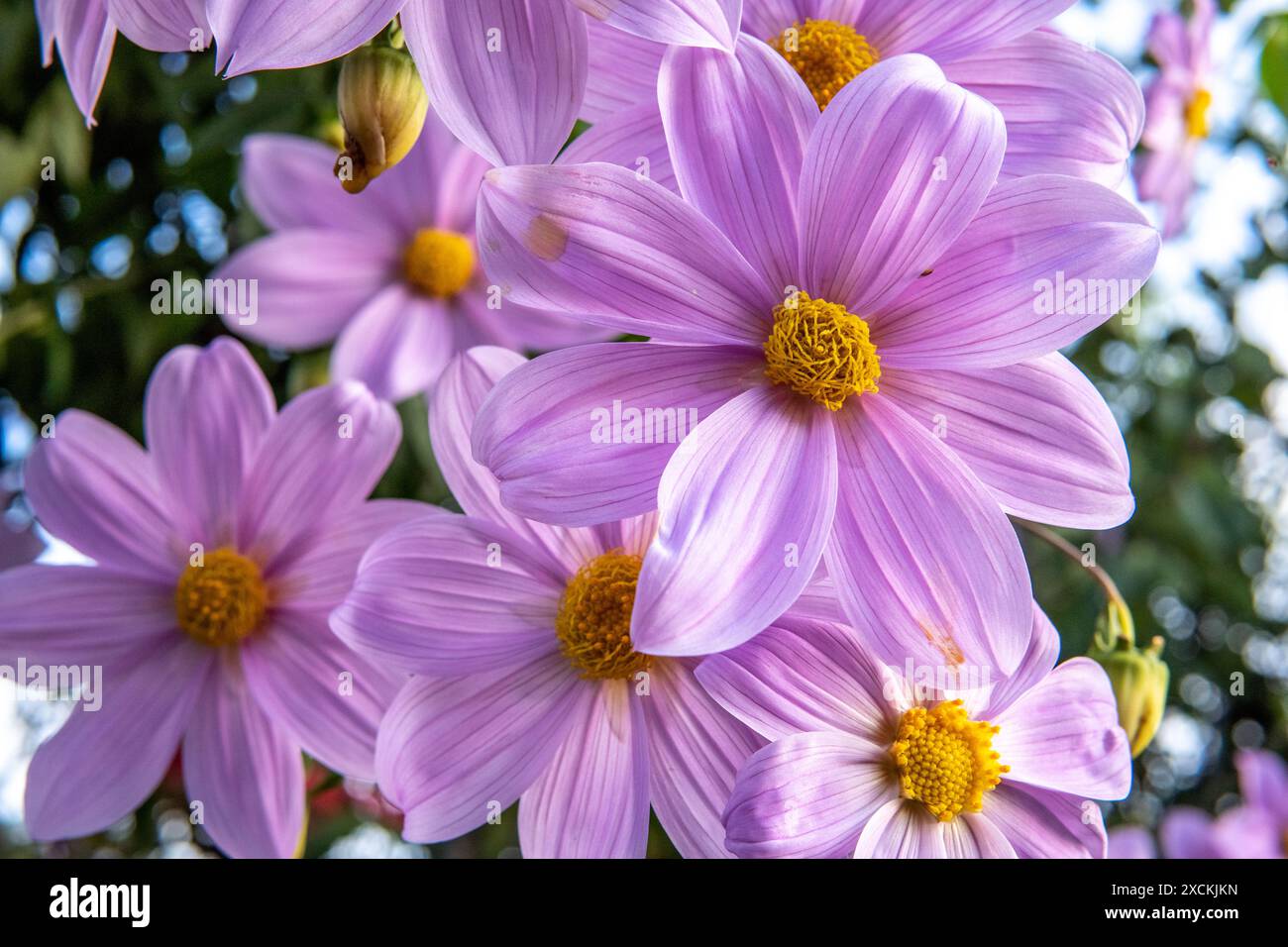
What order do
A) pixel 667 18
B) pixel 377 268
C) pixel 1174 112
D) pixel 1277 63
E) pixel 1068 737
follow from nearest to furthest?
pixel 667 18 → pixel 1068 737 → pixel 1277 63 → pixel 377 268 → pixel 1174 112

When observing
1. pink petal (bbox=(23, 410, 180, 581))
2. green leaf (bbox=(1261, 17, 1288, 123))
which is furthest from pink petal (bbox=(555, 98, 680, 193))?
green leaf (bbox=(1261, 17, 1288, 123))

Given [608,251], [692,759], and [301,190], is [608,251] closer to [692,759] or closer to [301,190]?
[692,759]

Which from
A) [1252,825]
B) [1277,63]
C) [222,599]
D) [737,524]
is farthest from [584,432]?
[1252,825]

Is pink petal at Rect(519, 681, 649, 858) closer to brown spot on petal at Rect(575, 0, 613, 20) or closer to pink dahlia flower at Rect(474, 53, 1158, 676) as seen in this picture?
pink dahlia flower at Rect(474, 53, 1158, 676)

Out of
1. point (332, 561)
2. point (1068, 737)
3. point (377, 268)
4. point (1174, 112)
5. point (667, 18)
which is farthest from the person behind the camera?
point (1174, 112)
